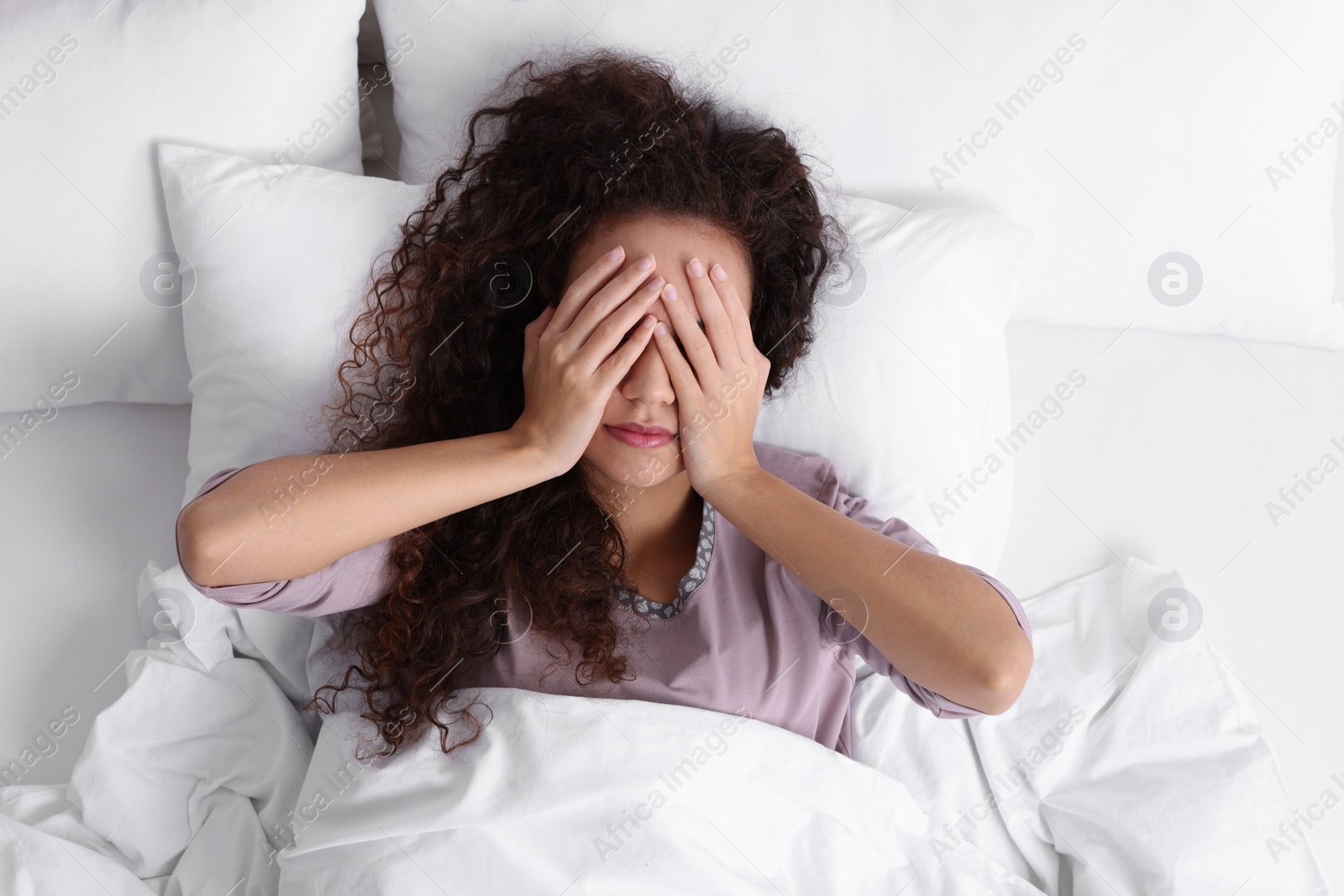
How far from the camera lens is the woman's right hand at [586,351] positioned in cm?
103

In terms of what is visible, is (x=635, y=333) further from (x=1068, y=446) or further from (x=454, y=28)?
(x=1068, y=446)

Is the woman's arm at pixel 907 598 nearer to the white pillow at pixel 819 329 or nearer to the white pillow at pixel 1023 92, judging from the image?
the white pillow at pixel 819 329

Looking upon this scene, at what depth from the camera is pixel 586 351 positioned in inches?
40.9

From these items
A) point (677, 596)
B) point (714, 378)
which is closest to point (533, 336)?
point (714, 378)

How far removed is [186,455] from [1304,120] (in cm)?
184

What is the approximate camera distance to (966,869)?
117 cm

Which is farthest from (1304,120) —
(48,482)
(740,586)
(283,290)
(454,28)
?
(48,482)

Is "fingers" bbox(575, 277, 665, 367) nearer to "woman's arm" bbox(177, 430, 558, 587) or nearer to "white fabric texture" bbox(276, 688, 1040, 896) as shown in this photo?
"woman's arm" bbox(177, 430, 558, 587)

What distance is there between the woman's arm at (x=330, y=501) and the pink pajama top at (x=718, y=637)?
0.07 m

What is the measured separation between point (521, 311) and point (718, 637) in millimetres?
511

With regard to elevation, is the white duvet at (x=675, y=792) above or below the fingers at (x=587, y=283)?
below

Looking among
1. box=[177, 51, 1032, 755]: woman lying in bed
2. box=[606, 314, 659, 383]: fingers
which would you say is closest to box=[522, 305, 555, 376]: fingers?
box=[177, 51, 1032, 755]: woman lying in bed


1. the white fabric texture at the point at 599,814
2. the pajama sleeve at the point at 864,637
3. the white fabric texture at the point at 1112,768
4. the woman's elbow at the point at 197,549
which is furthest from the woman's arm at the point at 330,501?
the white fabric texture at the point at 1112,768

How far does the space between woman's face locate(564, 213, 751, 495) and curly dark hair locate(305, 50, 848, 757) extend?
3 centimetres
